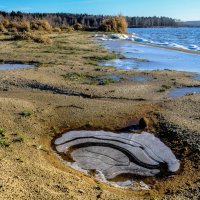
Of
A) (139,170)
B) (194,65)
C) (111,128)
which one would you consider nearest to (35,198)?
(139,170)

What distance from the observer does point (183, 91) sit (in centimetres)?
2003

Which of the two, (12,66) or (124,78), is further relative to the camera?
(12,66)

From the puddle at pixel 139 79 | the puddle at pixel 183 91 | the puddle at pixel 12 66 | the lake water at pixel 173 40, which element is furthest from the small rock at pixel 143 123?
the lake water at pixel 173 40

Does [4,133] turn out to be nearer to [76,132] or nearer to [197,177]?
[76,132]

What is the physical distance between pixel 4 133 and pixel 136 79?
11.6 m

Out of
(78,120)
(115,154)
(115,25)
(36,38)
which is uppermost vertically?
(115,25)

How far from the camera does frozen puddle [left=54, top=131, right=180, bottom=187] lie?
10945mm

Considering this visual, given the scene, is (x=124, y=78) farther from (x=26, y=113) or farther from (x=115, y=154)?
(x=115, y=154)

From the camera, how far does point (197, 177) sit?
10.6 m

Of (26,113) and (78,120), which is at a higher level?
(26,113)

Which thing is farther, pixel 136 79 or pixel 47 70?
pixel 47 70

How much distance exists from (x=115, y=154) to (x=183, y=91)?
9.17 meters

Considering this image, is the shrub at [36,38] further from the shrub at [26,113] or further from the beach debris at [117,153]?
the beach debris at [117,153]

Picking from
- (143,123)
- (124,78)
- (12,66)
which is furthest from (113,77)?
(143,123)
